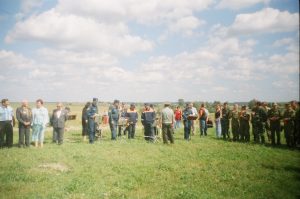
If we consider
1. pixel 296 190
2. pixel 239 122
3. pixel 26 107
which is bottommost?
pixel 296 190

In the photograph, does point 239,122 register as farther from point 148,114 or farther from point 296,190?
point 296,190

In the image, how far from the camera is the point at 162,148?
49.4 ft

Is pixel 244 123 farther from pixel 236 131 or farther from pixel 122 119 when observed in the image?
pixel 122 119

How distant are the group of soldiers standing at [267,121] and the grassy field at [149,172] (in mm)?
1885

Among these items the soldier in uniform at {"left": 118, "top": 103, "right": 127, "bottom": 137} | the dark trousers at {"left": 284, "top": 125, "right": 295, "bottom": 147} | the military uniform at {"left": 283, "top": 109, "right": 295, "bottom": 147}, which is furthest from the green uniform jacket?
the soldier in uniform at {"left": 118, "top": 103, "right": 127, "bottom": 137}

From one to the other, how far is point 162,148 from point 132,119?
449 cm

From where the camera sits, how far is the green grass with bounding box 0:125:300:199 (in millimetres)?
8250

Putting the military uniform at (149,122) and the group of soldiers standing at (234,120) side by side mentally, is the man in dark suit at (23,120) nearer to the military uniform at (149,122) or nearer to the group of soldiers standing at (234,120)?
the group of soldiers standing at (234,120)

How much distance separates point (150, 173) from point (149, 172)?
0.12 meters

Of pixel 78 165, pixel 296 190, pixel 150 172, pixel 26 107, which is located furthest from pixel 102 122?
pixel 296 190

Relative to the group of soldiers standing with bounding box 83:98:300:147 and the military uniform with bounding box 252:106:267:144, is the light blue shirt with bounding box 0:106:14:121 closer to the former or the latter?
the group of soldiers standing with bounding box 83:98:300:147

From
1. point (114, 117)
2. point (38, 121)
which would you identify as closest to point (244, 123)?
point (114, 117)

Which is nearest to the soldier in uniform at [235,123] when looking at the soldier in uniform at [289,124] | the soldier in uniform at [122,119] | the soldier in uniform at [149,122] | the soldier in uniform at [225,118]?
the soldier in uniform at [225,118]

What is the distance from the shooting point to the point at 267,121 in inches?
674
